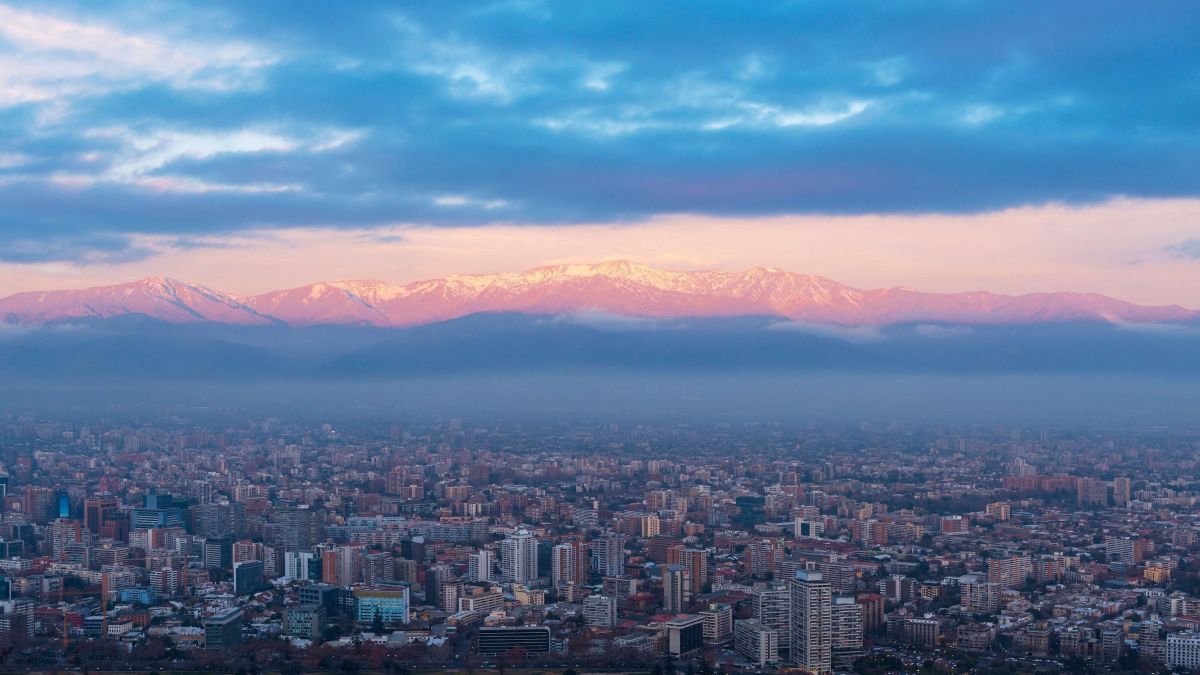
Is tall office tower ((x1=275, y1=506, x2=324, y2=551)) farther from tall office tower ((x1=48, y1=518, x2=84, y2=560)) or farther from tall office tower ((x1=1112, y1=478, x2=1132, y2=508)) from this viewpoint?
tall office tower ((x1=1112, y1=478, x2=1132, y2=508))

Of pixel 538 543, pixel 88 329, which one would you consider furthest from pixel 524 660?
pixel 88 329

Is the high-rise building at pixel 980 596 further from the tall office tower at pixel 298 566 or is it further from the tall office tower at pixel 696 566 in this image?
the tall office tower at pixel 298 566

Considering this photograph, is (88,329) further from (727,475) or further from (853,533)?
(853,533)

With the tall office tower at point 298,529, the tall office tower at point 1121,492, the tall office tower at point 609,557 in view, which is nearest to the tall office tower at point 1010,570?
the tall office tower at point 609,557

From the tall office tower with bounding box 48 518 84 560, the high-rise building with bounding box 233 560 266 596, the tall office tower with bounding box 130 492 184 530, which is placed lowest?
the high-rise building with bounding box 233 560 266 596

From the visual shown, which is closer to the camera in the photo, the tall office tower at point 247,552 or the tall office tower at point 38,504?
the tall office tower at point 247,552

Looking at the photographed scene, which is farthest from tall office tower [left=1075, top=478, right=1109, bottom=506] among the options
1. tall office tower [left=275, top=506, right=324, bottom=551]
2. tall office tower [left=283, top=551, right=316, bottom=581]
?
tall office tower [left=283, top=551, right=316, bottom=581]
